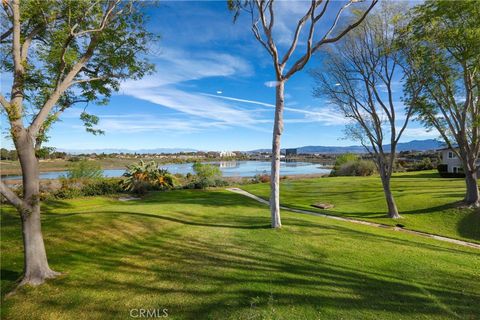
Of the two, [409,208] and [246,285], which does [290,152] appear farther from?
[246,285]

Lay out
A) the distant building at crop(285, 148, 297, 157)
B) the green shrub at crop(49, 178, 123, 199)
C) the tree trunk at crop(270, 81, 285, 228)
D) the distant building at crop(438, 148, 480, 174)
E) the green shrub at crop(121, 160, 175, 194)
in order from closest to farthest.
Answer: the tree trunk at crop(270, 81, 285, 228)
the green shrub at crop(49, 178, 123, 199)
the green shrub at crop(121, 160, 175, 194)
the distant building at crop(438, 148, 480, 174)
the distant building at crop(285, 148, 297, 157)

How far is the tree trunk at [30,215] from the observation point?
16.5ft

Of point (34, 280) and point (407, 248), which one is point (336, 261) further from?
point (34, 280)

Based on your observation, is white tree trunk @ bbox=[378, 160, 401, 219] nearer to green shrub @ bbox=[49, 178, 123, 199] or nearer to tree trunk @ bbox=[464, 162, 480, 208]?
tree trunk @ bbox=[464, 162, 480, 208]

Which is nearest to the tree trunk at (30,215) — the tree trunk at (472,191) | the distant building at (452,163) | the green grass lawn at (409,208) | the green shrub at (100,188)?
the green grass lawn at (409,208)

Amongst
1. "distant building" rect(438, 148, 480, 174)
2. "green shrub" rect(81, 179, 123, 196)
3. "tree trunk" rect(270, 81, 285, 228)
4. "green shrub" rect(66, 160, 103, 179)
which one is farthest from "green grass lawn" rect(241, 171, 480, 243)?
"distant building" rect(438, 148, 480, 174)

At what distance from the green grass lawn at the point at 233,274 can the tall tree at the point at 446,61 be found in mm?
10089

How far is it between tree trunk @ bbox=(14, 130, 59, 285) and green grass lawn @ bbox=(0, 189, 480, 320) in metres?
0.36

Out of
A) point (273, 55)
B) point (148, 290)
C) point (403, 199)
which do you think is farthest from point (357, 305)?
point (403, 199)

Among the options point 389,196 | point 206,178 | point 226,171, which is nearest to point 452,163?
point 389,196

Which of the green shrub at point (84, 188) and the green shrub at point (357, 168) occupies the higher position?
the green shrub at point (357, 168)

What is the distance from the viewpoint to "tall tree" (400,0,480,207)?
1248 cm

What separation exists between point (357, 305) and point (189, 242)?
461cm

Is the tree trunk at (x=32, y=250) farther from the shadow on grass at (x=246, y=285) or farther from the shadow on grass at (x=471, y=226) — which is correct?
the shadow on grass at (x=471, y=226)
